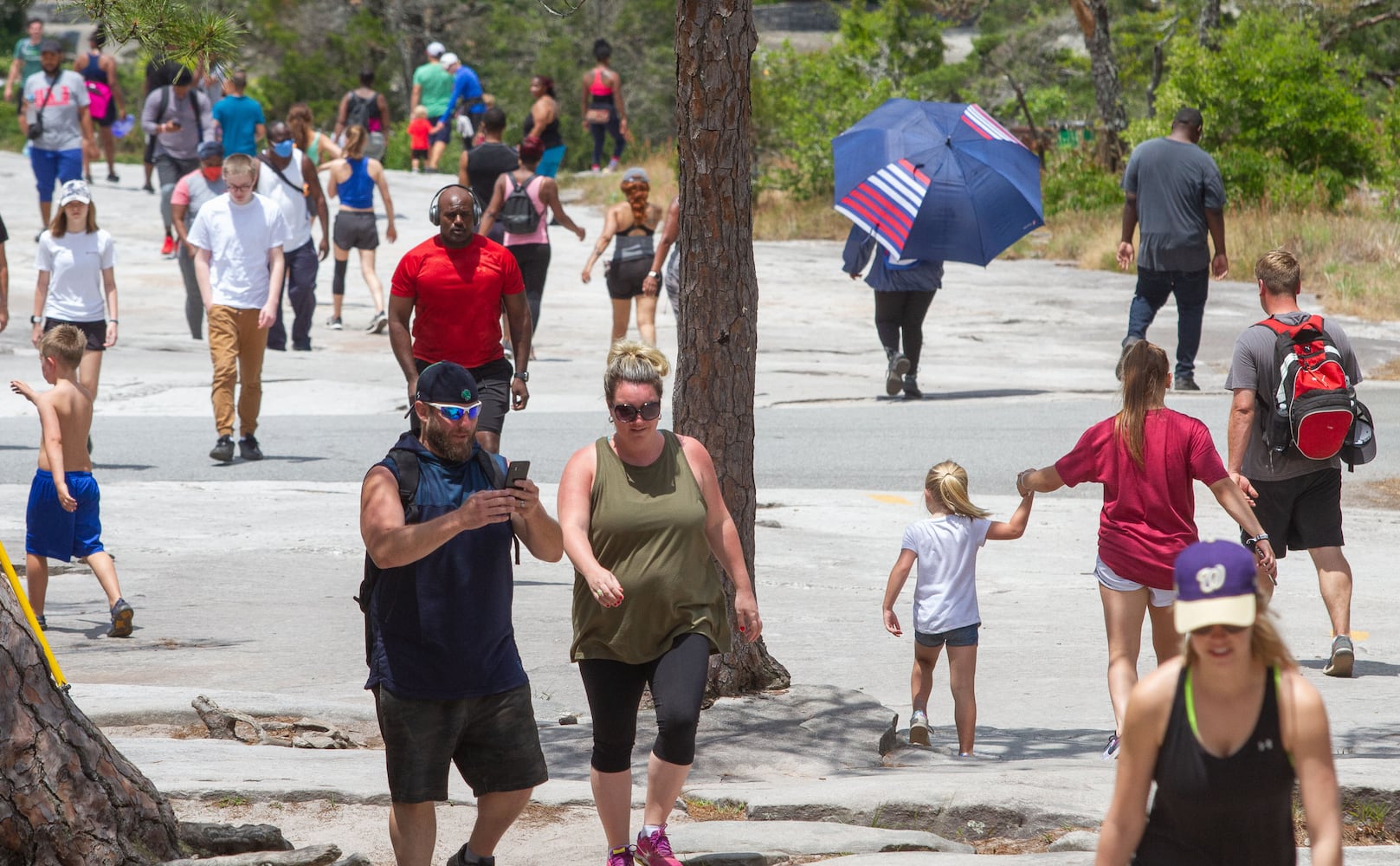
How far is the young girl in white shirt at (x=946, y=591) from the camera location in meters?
→ 6.63

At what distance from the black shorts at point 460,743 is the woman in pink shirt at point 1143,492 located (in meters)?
2.39

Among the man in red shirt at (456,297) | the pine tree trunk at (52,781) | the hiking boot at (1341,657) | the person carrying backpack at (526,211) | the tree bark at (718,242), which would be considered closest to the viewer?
the pine tree trunk at (52,781)

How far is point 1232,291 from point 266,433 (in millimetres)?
11632

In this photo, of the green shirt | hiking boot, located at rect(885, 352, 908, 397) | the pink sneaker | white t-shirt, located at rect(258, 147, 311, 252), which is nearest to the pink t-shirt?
the pink sneaker

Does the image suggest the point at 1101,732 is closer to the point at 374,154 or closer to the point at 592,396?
the point at 592,396

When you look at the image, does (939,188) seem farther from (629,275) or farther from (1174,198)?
(629,275)

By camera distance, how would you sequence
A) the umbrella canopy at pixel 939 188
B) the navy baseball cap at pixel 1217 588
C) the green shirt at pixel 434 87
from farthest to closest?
1. the green shirt at pixel 434 87
2. the umbrella canopy at pixel 939 188
3. the navy baseball cap at pixel 1217 588

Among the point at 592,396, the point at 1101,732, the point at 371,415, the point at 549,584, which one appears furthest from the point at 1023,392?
the point at 1101,732

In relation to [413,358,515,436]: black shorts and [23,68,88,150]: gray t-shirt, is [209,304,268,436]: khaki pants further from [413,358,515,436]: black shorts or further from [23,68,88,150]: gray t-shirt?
[23,68,88,150]: gray t-shirt

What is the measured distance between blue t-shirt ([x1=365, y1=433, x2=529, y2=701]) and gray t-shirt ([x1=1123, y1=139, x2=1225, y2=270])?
9143 mm

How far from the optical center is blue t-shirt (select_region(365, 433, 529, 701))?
170 inches

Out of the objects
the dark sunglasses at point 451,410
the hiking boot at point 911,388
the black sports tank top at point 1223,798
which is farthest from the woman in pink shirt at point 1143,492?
the hiking boot at point 911,388

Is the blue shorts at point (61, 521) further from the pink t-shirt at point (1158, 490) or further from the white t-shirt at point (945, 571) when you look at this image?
the pink t-shirt at point (1158, 490)

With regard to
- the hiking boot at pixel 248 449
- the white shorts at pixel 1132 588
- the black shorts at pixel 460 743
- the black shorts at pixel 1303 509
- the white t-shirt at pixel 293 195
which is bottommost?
the hiking boot at pixel 248 449
